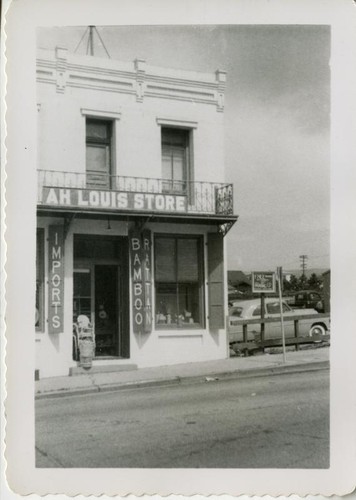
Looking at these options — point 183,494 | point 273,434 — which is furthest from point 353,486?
point 183,494

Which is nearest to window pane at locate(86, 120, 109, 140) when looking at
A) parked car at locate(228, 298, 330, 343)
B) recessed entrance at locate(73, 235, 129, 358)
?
recessed entrance at locate(73, 235, 129, 358)

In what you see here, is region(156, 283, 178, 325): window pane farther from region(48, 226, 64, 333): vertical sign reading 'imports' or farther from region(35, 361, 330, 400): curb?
region(48, 226, 64, 333): vertical sign reading 'imports'

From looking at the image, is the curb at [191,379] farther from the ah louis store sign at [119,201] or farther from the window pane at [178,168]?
the window pane at [178,168]

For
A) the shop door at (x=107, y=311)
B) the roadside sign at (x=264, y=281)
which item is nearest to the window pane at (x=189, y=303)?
the shop door at (x=107, y=311)

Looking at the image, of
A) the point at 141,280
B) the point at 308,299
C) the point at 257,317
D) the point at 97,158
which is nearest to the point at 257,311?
the point at 257,317

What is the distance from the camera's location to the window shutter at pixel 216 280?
7949 mm

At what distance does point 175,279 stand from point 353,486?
13.8 feet

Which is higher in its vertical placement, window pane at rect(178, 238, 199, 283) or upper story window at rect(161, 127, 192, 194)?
upper story window at rect(161, 127, 192, 194)

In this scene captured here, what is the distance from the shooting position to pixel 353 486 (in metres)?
4.11

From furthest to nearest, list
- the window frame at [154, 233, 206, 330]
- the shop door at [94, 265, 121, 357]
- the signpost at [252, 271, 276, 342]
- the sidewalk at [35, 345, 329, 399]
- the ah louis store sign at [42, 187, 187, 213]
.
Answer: the window frame at [154, 233, 206, 330], the ah louis store sign at [42, 187, 187, 213], the shop door at [94, 265, 121, 357], the signpost at [252, 271, 276, 342], the sidewalk at [35, 345, 329, 399]

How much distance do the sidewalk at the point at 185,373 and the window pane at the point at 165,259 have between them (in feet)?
4.34

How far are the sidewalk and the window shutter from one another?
61 centimetres

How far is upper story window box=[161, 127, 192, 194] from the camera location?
818cm

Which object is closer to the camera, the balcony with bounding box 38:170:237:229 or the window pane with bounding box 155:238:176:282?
the balcony with bounding box 38:170:237:229
